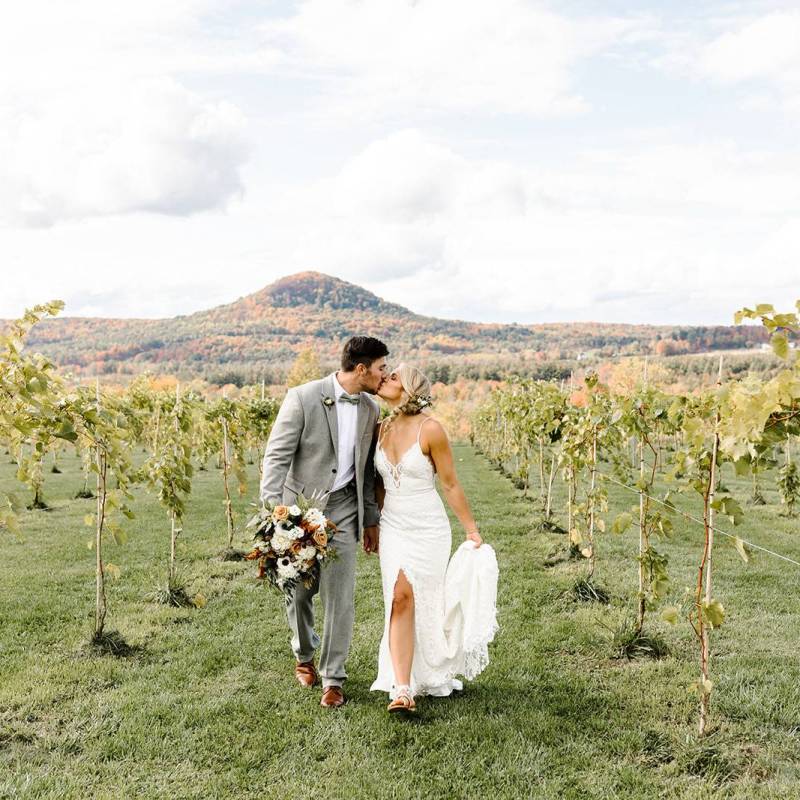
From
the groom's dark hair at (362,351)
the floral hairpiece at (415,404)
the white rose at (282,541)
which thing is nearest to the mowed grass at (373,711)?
the white rose at (282,541)

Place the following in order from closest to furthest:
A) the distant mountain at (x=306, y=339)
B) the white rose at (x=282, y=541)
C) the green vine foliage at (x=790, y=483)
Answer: the white rose at (x=282, y=541), the green vine foliage at (x=790, y=483), the distant mountain at (x=306, y=339)

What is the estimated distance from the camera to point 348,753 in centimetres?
354

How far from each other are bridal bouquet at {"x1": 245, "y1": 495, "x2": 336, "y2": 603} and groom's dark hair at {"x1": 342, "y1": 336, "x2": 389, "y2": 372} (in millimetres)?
821

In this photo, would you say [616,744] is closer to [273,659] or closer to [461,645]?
[461,645]

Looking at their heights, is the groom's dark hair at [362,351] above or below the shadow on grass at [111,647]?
above

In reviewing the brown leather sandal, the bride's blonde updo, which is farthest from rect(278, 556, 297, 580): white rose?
the bride's blonde updo

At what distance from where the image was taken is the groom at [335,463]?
13.5 feet

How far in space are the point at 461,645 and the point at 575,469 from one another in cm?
358

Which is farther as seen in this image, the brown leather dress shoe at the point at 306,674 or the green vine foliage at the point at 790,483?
the green vine foliage at the point at 790,483

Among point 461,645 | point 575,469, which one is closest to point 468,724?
point 461,645

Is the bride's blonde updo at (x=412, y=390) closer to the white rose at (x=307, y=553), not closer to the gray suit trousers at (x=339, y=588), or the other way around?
the gray suit trousers at (x=339, y=588)

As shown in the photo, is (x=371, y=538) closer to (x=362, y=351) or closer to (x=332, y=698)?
(x=332, y=698)

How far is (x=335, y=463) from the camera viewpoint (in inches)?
164

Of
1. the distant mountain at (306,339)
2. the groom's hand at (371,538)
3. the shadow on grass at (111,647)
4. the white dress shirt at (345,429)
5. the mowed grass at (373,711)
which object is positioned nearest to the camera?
the mowed grass at (373,711)
